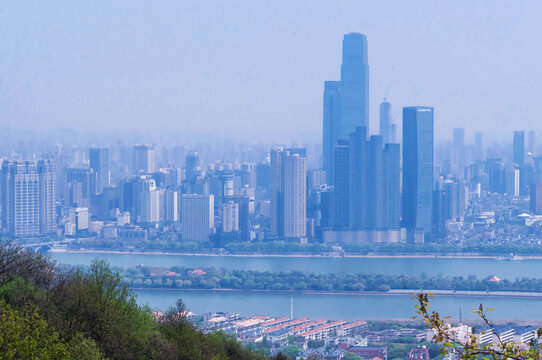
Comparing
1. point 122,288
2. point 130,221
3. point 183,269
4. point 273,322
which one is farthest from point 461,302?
point 130,221

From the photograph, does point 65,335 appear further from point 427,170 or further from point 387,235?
point 427,170

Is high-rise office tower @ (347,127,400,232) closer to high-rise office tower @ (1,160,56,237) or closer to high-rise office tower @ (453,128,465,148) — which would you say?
high-rise office tower @ (453,128,465,148)

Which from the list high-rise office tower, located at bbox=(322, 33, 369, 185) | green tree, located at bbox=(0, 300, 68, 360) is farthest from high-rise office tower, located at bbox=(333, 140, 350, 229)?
green tree, located at bbox=(0, 300, 68, 360)

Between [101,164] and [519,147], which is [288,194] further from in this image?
[519,147]

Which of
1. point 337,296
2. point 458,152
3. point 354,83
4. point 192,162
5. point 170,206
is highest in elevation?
point 354,83

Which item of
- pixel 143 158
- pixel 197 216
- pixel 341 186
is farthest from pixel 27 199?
pixel 341 186
